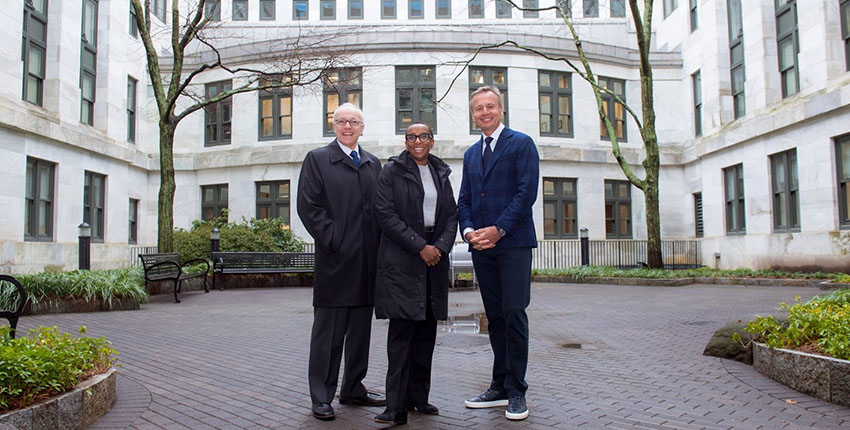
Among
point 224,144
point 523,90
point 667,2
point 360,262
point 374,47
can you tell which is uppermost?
point 667,2

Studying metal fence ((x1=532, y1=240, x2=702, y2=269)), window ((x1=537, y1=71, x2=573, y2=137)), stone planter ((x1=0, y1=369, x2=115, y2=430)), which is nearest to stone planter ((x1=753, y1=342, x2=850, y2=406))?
stone planter ((x1=0, y1=369, x2=115, y2=430))

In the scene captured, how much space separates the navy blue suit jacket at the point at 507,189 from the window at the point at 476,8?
29815 millimetres

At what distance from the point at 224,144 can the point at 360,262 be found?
24.2 metres

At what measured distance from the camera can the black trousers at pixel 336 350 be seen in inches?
175

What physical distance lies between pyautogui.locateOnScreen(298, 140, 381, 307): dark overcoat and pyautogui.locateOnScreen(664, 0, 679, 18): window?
28.7m

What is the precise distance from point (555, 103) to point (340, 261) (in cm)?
2349

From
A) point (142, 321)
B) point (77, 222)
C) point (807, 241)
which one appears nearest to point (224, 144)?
point (77, 222)

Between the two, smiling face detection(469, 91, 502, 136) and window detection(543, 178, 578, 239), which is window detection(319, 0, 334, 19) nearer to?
window detection(543, 178, 578, 239)

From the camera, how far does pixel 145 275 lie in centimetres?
1315

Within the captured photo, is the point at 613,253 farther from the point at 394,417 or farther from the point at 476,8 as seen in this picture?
the point at 394,417

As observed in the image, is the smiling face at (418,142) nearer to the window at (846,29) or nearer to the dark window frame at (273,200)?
the window at (846,29)

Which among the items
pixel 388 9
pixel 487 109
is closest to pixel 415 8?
pixel 388 9

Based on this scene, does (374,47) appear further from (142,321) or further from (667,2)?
(142,321)

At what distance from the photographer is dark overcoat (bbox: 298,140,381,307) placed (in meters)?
4.46
